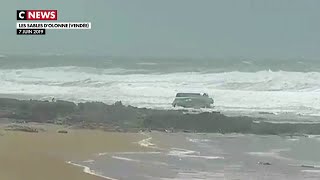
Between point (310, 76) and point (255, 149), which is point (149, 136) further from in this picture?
point (310, 76)

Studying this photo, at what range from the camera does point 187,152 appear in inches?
383

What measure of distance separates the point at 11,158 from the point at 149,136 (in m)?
3.89

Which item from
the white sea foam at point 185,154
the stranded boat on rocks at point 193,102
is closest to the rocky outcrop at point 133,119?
the white sea foam at point 185,154

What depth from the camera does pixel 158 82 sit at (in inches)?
1118

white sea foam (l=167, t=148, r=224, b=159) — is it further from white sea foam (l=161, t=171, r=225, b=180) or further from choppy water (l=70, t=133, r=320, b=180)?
white sea foam (l=161, t=171, r=225, b=180)

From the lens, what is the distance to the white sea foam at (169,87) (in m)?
19.7

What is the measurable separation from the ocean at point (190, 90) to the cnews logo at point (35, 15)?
3.45m

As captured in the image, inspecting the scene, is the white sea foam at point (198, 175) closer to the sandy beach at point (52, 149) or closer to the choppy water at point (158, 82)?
the sandy beach at point (52, 149)

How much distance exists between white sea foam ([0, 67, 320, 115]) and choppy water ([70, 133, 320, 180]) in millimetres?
6063

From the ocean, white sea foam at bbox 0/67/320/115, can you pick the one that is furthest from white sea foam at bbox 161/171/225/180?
white sea foam at bbox 0/67/320/115

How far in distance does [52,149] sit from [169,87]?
668 inches

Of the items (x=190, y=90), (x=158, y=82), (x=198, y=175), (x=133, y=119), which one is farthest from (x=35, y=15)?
(x=158, y=82)

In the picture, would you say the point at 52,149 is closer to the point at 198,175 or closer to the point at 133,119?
the point at 198,175

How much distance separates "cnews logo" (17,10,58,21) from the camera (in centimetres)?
1562
